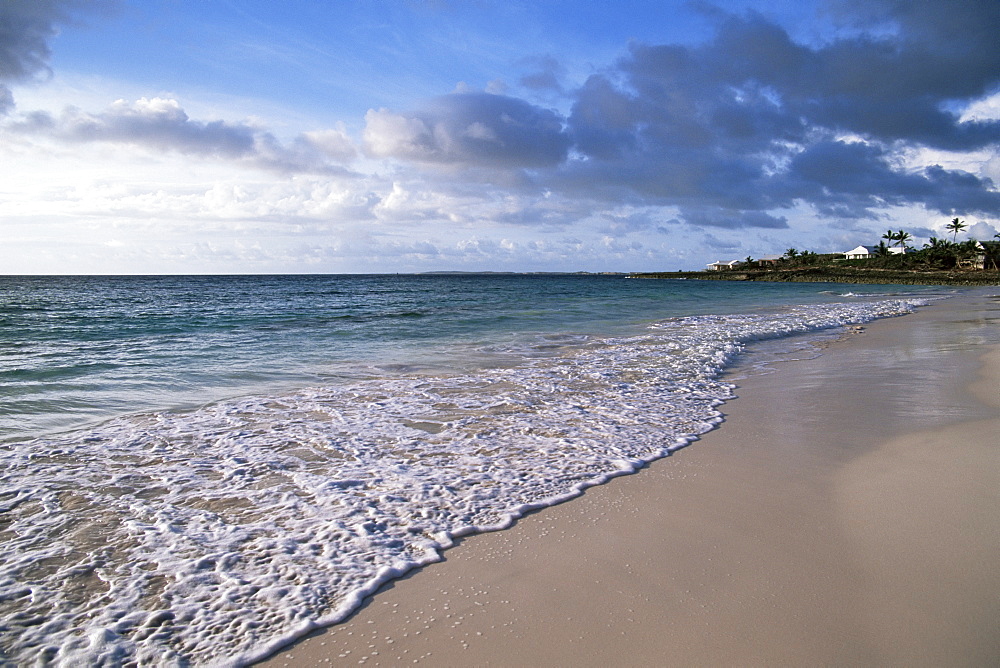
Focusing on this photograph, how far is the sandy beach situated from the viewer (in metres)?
2.68

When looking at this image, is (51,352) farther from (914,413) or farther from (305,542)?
(914,413)

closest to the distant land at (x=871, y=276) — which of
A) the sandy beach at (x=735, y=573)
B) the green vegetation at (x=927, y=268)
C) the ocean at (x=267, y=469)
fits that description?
the green vegetation at (x=927, y=268)

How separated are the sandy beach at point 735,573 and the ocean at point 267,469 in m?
0.41

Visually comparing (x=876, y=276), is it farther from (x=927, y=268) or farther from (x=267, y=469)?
(x=267, y=469)

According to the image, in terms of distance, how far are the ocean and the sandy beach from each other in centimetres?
41

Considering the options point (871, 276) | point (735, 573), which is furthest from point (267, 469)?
point (871, 276)

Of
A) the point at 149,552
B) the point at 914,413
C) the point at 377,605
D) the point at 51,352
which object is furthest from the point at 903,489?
the point at 51,352

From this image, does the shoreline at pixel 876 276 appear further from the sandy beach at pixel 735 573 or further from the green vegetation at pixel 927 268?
the sandy beach at pixel 735 573

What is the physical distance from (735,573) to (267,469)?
13.9ft

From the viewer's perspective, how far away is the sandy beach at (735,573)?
2.68m

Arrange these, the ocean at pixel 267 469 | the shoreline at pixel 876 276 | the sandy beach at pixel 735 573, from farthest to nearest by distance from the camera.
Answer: the shoreline at pixel 876 276
the ocean at pixel 267 469
the sandy beach at pixel 735 573

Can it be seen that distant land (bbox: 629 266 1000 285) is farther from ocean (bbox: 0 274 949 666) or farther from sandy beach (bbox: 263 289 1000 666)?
sandy beach (bbox: 263 289 1000 666)

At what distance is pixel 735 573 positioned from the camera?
10.9 ft

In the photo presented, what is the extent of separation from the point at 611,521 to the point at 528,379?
5.77 m
